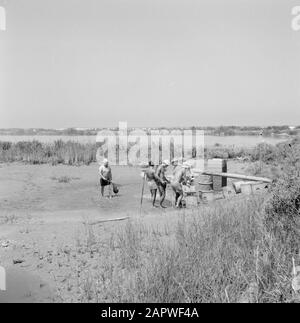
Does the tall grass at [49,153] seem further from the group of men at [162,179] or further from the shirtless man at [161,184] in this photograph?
the shirtless man at [161,184]

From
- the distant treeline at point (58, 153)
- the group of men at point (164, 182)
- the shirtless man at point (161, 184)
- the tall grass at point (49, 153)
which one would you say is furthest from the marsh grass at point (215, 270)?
the tall grass at point (49, 153)

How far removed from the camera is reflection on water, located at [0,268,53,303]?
243 inches

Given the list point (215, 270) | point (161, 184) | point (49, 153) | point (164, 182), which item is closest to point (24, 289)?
point (215, 270)

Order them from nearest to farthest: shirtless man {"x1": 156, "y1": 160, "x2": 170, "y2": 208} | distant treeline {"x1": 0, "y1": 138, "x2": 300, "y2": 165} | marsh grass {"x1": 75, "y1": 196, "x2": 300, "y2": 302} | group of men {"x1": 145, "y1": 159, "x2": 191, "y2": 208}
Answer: marsh grass {"x1": 75, "y1": 196, "x2": 300, "y2": 302}, group of men {"x1": 145, "y1": 159, "x2": 191, "y2": 208}, shirtless man {"x1": 156, "y1": 160, "x2": 170, "y2": 208}, distant treeline {"x1": 0, "y1": 138, "x2": 300, "y2": 165}

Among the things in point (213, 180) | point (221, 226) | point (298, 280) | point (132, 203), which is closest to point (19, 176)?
point (132, 203)

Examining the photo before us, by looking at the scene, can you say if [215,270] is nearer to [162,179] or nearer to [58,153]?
[162,179]

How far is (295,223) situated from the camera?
19.1ft

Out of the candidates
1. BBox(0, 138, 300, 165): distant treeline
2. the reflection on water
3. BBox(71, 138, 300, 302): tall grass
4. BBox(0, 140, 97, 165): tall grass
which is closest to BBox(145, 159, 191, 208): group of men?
BBox(71, 138, 300, 302): tall grass

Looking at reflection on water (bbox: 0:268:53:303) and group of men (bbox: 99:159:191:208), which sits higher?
group of men (bbox: 99:159:191:208)

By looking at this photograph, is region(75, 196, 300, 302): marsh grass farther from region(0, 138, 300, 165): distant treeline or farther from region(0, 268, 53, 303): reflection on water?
region(0, 138, 300, 165): distant treeline

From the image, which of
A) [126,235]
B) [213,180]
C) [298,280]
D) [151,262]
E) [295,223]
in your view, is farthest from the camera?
[213,180]
